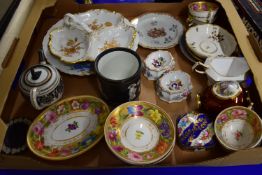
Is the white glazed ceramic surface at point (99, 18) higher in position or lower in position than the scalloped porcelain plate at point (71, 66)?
higher

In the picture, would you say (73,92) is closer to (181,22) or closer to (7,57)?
(7,57)

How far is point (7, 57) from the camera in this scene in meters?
0.64

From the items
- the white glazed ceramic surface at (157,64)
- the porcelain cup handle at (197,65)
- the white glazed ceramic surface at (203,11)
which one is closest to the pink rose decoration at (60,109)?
the white glazed ceramic surface at (157,64)

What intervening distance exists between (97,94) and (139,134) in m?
0.16

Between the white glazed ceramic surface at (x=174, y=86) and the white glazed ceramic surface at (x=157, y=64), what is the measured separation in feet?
0.07

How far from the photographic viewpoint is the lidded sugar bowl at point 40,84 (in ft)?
2.01

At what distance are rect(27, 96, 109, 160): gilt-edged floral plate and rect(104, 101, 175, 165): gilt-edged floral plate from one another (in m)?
0.04

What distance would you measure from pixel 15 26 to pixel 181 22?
0.44m

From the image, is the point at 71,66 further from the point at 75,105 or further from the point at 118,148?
the point at 118,148

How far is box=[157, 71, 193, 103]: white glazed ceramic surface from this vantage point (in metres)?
0.66

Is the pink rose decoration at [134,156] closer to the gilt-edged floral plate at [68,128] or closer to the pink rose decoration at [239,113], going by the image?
the gilt-edged floral plate at [68,128]

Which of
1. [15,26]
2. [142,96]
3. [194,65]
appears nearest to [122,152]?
[142,96]

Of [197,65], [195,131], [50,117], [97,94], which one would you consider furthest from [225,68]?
[50,117]

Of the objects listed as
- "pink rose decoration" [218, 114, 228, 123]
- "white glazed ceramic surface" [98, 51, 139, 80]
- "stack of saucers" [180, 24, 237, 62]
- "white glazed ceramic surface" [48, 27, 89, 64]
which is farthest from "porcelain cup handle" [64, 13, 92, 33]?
"pink rose decoration" [218, 114, 228, 123]
